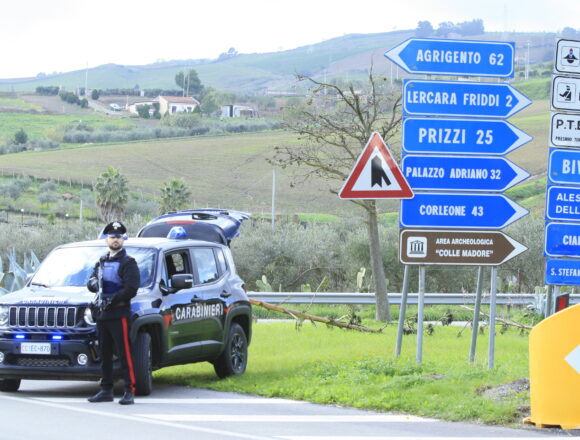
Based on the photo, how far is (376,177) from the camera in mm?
13141

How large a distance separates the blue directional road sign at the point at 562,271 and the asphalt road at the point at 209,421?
10.4 feet

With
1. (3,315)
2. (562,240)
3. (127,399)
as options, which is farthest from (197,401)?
(562,240)

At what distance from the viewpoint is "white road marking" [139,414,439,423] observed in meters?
10.4

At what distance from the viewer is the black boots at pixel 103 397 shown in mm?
11703

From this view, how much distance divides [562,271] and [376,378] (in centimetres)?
254

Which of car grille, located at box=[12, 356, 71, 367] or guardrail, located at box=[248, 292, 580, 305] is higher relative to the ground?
car grille, located at box=[12, 356, 71, 367]

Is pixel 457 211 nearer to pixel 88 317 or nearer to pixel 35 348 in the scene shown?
pixel 88 317

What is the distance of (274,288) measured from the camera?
40000 millimetres

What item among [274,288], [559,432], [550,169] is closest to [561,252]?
[550,169]

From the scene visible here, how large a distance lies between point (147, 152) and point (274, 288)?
80.7 metres

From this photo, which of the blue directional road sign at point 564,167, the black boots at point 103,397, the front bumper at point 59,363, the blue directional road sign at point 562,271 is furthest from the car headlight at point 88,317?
the blue directional road sign at point 564,167

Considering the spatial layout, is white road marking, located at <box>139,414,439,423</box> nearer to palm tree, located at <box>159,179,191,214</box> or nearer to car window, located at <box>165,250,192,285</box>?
car window, located at <box>165,250,192,285</box>

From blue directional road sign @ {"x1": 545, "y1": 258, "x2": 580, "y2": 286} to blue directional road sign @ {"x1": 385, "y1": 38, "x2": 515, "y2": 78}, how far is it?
2345 mm

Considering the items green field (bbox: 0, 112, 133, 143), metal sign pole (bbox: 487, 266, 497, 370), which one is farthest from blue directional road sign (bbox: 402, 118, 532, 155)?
green field (bbox: 0, 112, 133, 143)
